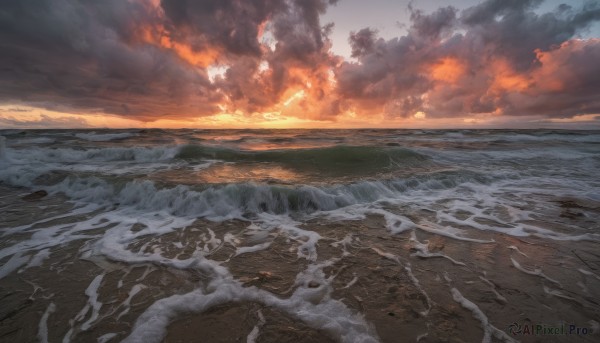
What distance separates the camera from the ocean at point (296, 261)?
2617 millimetres

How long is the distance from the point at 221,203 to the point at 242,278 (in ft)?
10.6

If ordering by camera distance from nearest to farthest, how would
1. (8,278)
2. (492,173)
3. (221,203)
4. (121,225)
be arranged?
(8,278) < (121,225) < (221,203) < (492,173)

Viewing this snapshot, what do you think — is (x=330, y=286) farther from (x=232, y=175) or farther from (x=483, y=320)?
(x=232, y=175)

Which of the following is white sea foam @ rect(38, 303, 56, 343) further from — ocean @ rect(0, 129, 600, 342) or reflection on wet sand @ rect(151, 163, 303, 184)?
reflection on wet sand @ rect(151, 163, 303, 184)

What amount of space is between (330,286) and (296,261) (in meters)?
0.75

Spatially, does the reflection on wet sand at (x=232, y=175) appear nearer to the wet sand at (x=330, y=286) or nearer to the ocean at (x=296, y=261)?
the ocean at (x=296, y=261)

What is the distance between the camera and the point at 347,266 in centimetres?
372

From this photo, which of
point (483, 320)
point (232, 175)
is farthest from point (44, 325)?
point (232, 175)

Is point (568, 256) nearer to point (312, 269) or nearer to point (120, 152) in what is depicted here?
point (312, 269)

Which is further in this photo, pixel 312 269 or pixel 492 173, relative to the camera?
pixel 492 173

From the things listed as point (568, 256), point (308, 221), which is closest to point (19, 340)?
point (308, 221)

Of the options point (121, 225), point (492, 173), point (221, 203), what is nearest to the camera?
point (121, 225)

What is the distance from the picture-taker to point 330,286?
3.26 m

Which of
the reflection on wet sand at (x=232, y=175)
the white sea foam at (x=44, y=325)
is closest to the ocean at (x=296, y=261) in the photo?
the white sea foam at (x=44, y=325)
